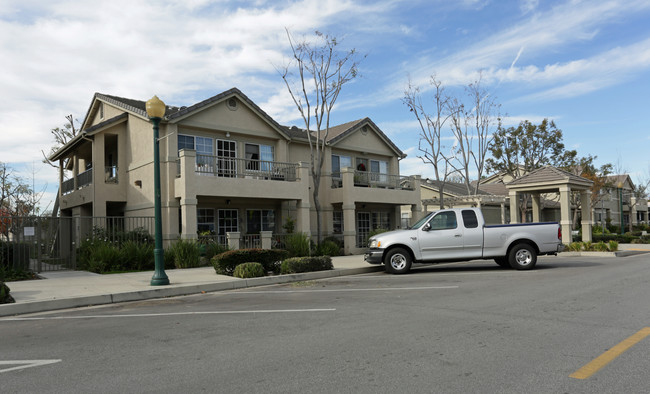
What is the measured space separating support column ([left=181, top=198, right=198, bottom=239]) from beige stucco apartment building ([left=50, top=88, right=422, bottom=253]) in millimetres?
37

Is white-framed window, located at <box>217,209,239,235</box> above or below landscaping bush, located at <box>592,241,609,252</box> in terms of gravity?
above

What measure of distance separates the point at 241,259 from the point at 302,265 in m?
1.80

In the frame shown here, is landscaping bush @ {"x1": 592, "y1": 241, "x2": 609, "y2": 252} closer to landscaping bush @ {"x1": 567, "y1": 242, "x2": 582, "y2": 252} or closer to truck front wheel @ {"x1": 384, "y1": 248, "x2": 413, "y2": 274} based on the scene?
landscaping bush @ {"x1": 567, "y1": 242, "x2": 582, "y2": 252}

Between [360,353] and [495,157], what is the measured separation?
33.8 meters

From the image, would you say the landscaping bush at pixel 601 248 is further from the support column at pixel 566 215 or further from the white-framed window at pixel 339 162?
the white-framed window at pixel 339 162

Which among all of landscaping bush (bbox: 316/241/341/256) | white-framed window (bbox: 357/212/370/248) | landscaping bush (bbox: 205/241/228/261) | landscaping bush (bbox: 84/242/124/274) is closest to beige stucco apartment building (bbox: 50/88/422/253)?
landscaping bush (bbox: 205/241/228/261)

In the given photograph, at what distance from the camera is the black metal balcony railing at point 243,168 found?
2002cm

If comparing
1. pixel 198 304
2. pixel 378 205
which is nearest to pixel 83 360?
pixel 198 304

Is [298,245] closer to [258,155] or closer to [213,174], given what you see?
[213,174]

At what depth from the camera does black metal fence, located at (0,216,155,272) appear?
16.0 metres

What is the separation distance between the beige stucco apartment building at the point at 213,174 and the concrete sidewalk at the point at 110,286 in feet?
14.4

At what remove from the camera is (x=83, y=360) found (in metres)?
5.68

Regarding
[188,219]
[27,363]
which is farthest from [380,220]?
[27,363]

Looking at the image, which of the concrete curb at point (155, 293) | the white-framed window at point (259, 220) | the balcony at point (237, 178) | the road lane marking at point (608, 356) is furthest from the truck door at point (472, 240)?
the white-framed window at point (259, 220)
